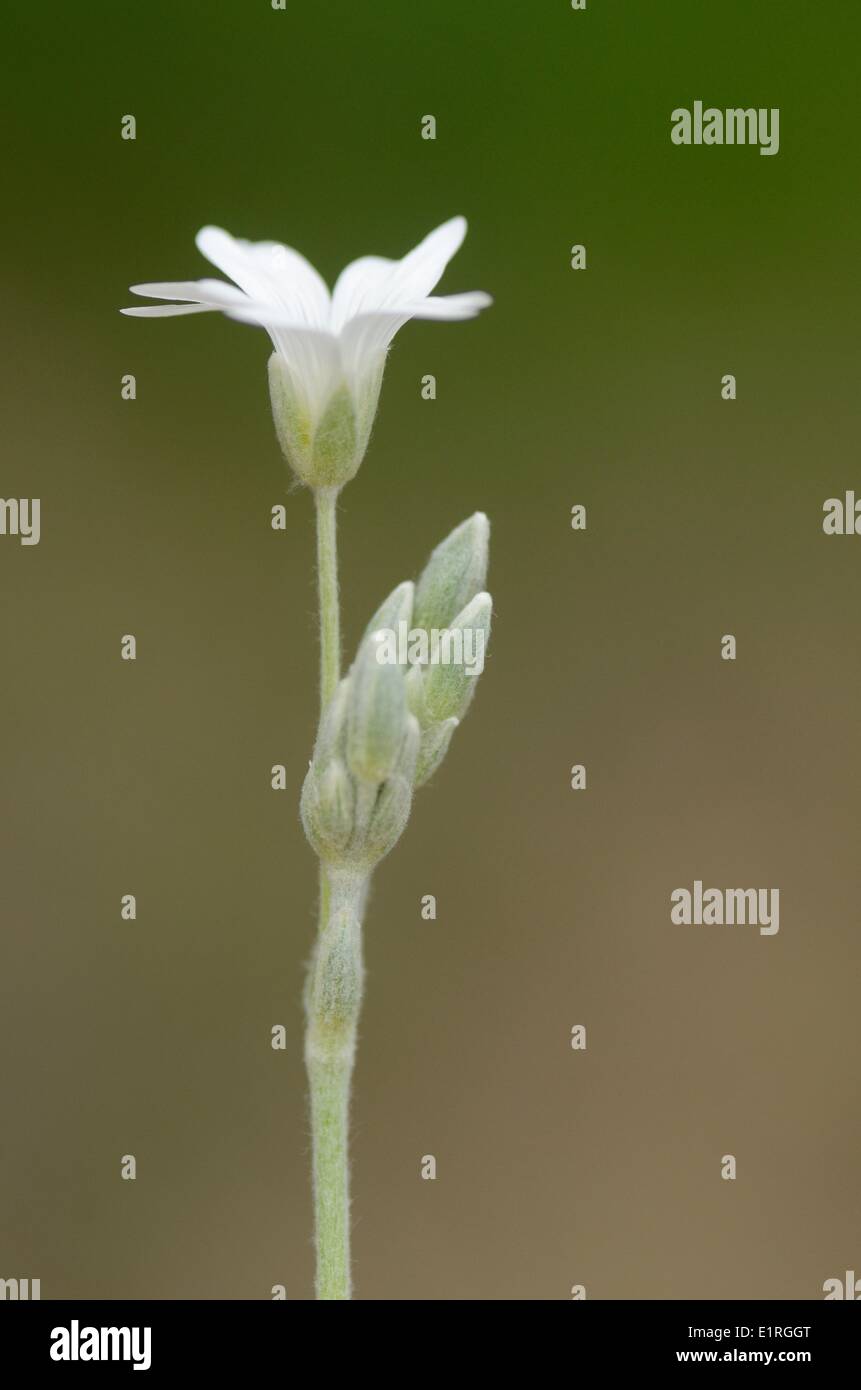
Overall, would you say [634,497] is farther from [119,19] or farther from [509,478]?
[119,19]

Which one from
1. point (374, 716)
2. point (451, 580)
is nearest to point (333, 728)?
Answer: point (374, 716)

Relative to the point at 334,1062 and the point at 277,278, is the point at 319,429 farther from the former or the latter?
the point at 334,1062

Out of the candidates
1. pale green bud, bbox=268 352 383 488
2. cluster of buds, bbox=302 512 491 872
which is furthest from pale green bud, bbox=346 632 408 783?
pale green bud, bbox=268 352 383 488

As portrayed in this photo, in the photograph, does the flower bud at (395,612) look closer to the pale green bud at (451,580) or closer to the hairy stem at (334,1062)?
the pale green bud at (451,580)

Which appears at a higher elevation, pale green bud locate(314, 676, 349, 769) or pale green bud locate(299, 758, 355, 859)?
pale green bud locate(314, 676, 349, 769)

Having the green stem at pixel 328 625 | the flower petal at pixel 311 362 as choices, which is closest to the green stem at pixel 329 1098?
the green stem at pixel 328 625

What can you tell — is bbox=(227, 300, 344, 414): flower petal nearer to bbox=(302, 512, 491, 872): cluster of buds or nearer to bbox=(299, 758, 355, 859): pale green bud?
bbox=(302, 512, 491, 872): cluster of buds
